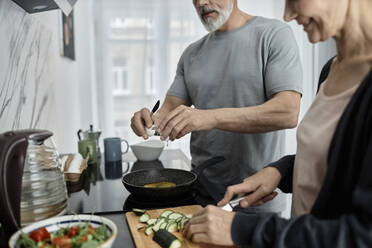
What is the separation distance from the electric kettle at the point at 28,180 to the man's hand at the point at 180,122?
0.40m

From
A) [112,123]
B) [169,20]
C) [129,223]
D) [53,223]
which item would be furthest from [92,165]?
[169,20]


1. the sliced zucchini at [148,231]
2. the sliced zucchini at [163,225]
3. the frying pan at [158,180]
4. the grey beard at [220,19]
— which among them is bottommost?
the sliced zucchini at [148,231]

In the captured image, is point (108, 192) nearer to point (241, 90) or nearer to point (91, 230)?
point (91, 230)

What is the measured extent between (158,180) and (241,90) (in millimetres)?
600

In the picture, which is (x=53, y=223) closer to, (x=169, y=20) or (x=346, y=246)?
(x=346, y=246)

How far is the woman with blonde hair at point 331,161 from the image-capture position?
621 mm

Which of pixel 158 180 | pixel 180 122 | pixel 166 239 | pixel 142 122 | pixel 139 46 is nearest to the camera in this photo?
pixel 166 239

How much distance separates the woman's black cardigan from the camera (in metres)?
0.60

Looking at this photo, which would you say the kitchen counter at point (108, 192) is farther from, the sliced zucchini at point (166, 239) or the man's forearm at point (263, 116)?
the man's forearm at point (263, 116)

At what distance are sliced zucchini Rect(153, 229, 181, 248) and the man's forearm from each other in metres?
0.59

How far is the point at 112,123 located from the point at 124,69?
25.3 inches

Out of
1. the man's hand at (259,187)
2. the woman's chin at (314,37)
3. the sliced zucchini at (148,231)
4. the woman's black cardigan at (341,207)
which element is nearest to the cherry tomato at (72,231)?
the sliced zucchini at (148,231)

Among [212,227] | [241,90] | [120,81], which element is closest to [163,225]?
[212,227]

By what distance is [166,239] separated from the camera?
2.71 feet
